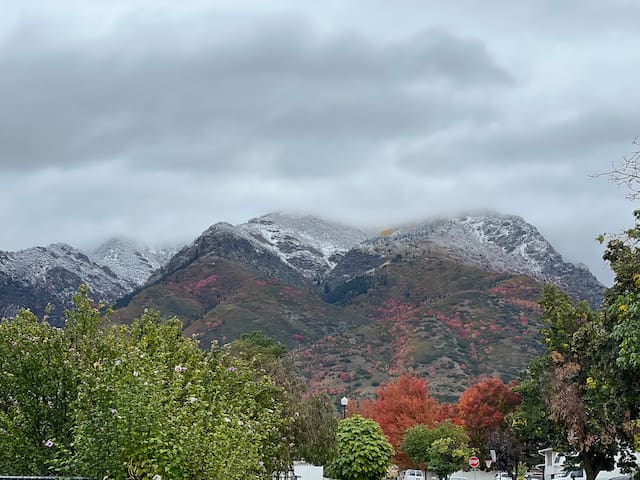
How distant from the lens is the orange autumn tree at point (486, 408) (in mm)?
73688

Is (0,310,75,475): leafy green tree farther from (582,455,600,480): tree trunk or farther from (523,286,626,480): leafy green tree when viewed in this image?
(582,455,600,480): tree trunk

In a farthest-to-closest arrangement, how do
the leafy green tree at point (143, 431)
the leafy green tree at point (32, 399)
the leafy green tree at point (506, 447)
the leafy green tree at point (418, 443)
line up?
the leafy green tree at point (418, 443)
the leafy green tree at point (506, 447)
the leafy green tree at point (32, 399)
the leafy green tree at point (143, 431)

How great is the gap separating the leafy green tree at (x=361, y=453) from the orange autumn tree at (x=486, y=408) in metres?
38.0

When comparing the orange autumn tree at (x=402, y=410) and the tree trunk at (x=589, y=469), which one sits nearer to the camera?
the tree trunk at (x=589, y=469)

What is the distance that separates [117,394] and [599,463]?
35816mm

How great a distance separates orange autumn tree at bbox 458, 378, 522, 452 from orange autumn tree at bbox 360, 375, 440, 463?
16935 millimetres

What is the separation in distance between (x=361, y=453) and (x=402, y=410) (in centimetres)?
6107

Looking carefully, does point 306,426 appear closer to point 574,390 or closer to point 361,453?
point 361,453

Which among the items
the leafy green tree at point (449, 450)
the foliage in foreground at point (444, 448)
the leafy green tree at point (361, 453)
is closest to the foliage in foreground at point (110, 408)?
the leafy green tree at point (361, 453)

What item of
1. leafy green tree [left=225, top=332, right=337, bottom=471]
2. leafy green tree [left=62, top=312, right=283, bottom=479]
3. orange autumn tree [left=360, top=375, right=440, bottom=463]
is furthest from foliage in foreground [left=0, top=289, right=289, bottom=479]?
orange autumn tree [left=360, top=375, right=440, bottom=463]

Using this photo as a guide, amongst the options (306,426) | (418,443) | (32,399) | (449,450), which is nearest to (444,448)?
(449,450)

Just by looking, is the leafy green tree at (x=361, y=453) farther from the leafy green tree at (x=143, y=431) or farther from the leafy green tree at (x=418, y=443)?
the leafy green tree at (x=418, y=443)

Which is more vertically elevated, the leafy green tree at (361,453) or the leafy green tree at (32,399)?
the leafy green tree at (32,399)

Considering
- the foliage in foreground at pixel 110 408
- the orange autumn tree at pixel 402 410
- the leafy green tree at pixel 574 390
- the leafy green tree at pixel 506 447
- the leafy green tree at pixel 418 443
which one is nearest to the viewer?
the foliage in foreground at pixel 110 408
